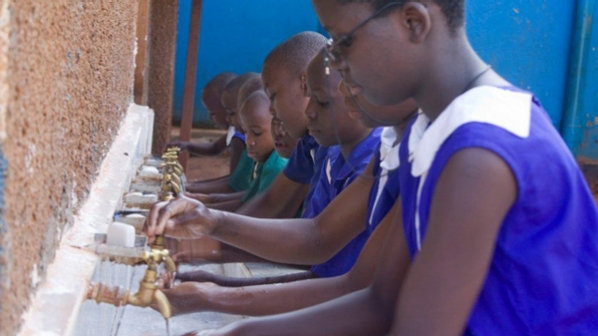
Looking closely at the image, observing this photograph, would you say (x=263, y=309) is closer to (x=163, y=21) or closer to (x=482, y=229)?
(x=482, y=229)

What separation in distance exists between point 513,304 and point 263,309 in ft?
2.79

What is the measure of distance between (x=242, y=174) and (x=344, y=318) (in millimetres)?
3300

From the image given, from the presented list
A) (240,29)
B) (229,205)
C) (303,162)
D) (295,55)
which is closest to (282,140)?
(303,162)

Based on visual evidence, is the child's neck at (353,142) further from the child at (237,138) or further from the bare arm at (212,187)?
the bare arm at (212,187)

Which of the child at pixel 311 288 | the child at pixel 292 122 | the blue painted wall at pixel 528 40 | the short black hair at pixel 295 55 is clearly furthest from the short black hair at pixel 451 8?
the blue painted wall at pixel 528 40

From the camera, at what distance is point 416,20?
1.36 meters

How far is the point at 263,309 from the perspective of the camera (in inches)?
81.2

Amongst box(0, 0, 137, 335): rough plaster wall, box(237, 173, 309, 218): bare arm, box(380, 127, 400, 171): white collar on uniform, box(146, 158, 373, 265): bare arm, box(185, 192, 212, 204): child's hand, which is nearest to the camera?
box(0, 0, 137, 335): rough plaster wall

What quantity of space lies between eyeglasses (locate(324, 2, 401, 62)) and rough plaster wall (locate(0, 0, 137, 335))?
0.50 m

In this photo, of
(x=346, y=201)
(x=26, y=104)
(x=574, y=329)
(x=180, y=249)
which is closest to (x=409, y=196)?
(x=574, y=329)

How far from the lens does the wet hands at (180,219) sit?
78.2 inches

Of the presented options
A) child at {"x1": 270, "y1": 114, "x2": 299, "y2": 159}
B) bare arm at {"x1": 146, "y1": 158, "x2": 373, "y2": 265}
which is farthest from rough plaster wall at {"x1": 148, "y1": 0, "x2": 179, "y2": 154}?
bare arm at {"x1": 146, "y1": 158, "x2": 373, "y2": 265}

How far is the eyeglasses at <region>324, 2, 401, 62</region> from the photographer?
1.39 meters

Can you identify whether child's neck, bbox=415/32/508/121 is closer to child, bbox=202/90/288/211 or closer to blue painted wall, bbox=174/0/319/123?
child, bbox=202/90/288/211
